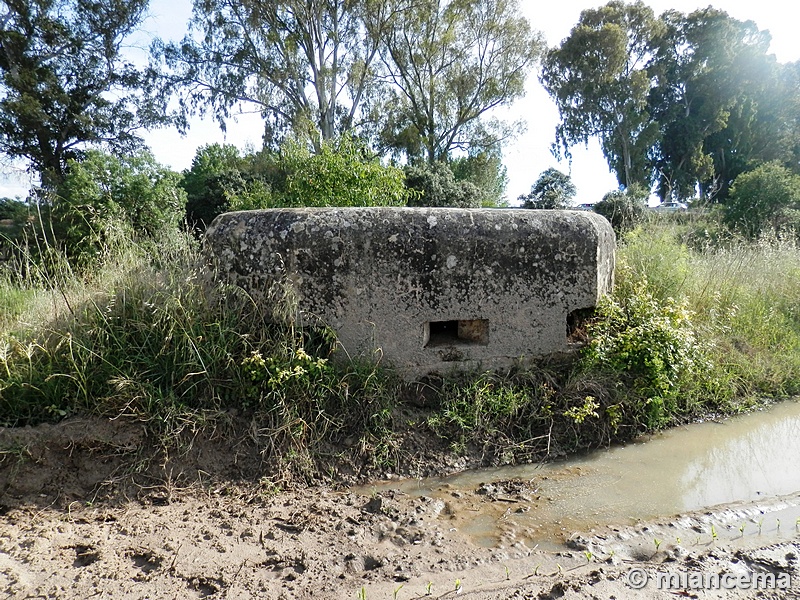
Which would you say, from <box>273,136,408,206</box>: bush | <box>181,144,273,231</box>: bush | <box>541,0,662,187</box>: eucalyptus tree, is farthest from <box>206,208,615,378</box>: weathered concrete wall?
<box>541,0,662,187</box>: eucalyptus tree

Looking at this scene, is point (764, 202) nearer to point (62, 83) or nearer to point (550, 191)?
point (550, 191)

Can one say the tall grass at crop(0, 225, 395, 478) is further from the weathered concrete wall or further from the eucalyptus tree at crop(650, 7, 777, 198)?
the eucalyptus tree at crop(650, 7, 777, 198)

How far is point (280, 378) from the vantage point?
3057 millimetres

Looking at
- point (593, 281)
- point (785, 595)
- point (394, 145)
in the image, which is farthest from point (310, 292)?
point (394, 145)

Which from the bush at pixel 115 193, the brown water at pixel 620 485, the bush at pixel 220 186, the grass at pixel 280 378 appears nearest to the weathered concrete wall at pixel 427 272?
the grass at pixel 280 378

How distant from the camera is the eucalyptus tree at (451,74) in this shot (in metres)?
19.8

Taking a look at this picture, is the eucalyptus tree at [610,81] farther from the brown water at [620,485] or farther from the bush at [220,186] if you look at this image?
the brown water at [620,485]

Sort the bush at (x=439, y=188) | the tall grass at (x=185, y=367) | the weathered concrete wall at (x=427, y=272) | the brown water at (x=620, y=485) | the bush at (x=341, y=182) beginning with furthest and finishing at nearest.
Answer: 1. the bush at (x=439, y=188)
2. the bush at (x=341, y=182)
3. the weathered concrete wall at (x=427, y=272)
4. the tall grass at (x=185, y=367)
5. the brown water at (x=620, y=485)

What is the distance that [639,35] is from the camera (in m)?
24.0

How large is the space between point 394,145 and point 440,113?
254 cm

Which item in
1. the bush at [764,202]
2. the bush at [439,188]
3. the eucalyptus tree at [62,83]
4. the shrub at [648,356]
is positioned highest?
the eucalyptus tree at [62,83]

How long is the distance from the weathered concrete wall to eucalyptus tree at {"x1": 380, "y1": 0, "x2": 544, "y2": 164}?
16.7 metres

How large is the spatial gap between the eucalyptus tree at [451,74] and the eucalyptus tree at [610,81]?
13.9ft

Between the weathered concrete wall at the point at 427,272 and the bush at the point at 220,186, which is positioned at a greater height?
the bush at the point at 220,186
